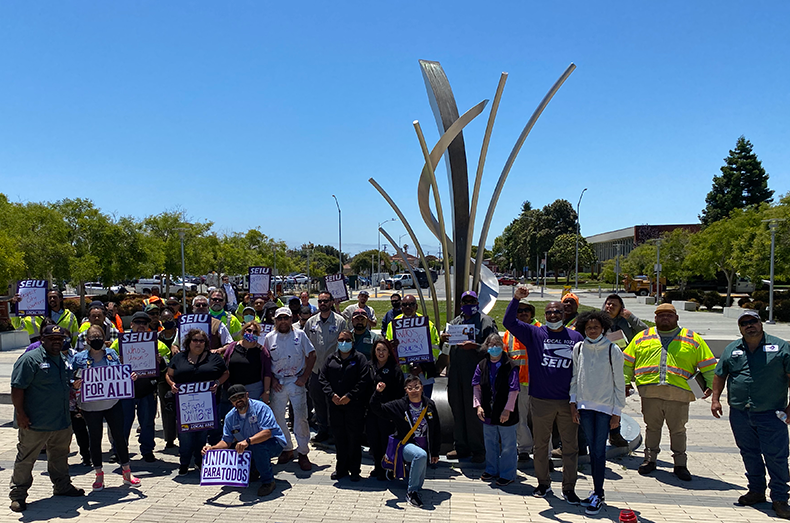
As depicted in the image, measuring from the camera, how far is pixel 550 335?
5.26 metres

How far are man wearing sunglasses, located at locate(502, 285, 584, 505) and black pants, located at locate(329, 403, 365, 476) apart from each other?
71.0 inches

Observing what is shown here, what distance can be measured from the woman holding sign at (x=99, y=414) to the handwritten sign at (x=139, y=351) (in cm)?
39

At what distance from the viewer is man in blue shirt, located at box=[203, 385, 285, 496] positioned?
547cm

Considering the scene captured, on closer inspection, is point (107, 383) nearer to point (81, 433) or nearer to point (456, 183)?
point (81, 433)

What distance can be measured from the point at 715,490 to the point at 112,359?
6362 millimetres

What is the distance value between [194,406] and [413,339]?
2501 millimetres

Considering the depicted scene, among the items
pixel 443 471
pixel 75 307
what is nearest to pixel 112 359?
pixel 443 471

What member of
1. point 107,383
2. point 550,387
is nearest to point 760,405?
point 550,387

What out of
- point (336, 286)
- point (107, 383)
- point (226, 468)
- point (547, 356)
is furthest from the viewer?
point (336, 286)

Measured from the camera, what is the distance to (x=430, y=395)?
660 centimetres

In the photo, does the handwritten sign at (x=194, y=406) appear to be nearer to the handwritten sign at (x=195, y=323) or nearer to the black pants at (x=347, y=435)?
the handwritten sign at (x=195, y=323)

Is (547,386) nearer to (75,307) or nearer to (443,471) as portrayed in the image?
(443,471)

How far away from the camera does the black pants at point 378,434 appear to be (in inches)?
225

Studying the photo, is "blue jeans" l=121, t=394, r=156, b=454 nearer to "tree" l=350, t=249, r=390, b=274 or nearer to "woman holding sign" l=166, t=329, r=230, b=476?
"woman holding sign" l=166, t=329, r=230, b=476
